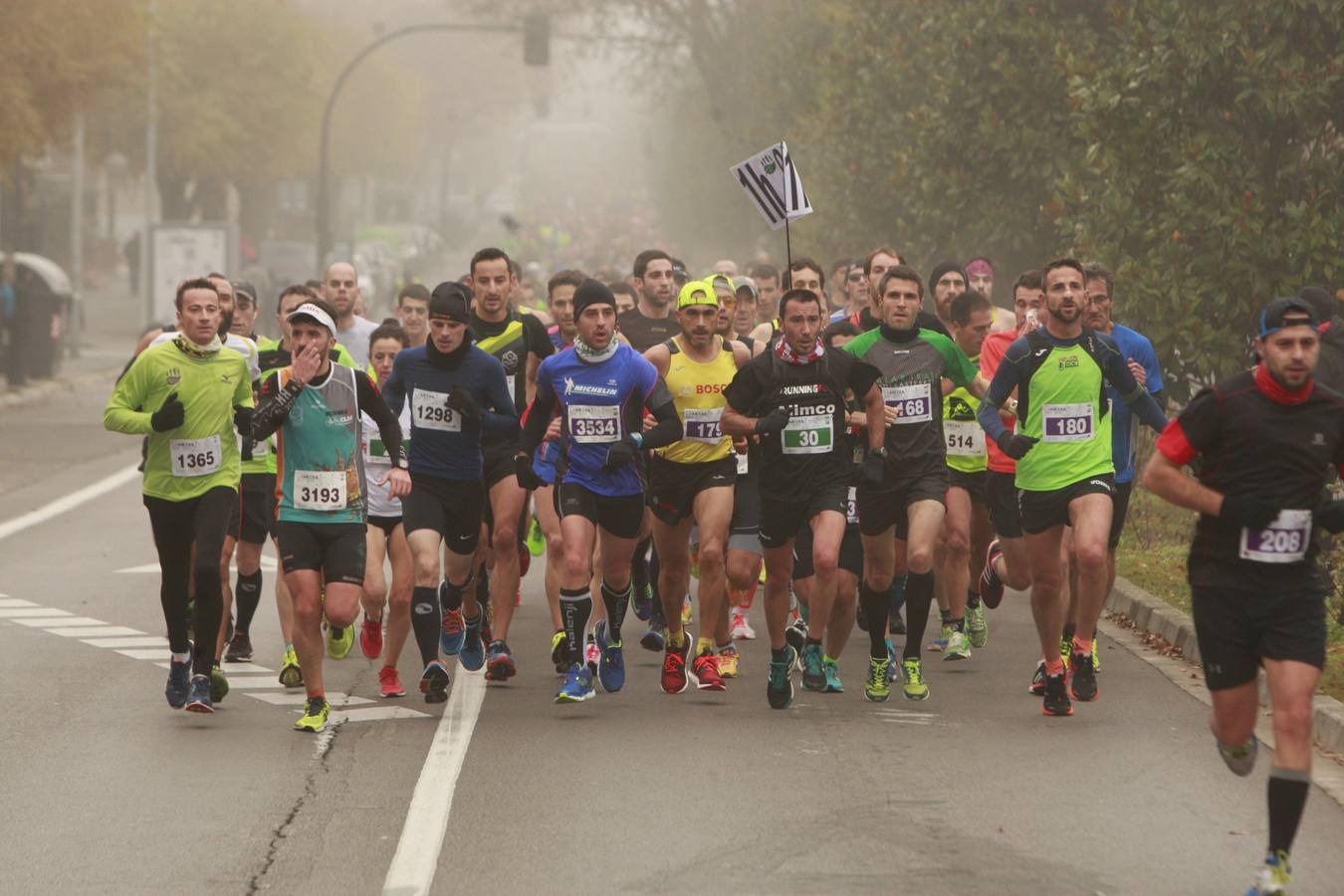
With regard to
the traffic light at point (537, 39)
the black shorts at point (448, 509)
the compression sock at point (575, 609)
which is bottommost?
the compression sock at point (575, 609)

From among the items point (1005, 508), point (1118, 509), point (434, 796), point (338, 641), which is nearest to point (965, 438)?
point (1005, 508)

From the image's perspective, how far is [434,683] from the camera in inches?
435

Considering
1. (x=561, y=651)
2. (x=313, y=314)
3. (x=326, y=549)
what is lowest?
(x=561, y=651)

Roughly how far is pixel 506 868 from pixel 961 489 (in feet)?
16.7

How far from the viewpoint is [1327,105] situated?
17484mm

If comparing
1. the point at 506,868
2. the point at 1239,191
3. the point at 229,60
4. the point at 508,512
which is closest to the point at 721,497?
the point at 508,512

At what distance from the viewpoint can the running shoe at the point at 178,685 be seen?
425 inches

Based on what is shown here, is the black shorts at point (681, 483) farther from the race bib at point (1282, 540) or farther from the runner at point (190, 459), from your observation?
the race bib at point (1282, 540)

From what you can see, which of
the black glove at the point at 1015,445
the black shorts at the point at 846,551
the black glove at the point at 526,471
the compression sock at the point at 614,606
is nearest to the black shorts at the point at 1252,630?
the black glove at the point at 1015,445

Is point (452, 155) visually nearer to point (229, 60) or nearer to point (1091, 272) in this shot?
point (229, 60)

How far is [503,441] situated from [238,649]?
6.79 feet

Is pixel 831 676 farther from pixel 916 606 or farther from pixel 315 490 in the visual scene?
pixel 315 490

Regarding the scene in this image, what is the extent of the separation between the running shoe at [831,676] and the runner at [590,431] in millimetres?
1141

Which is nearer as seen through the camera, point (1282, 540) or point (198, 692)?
point (1282, 540)
